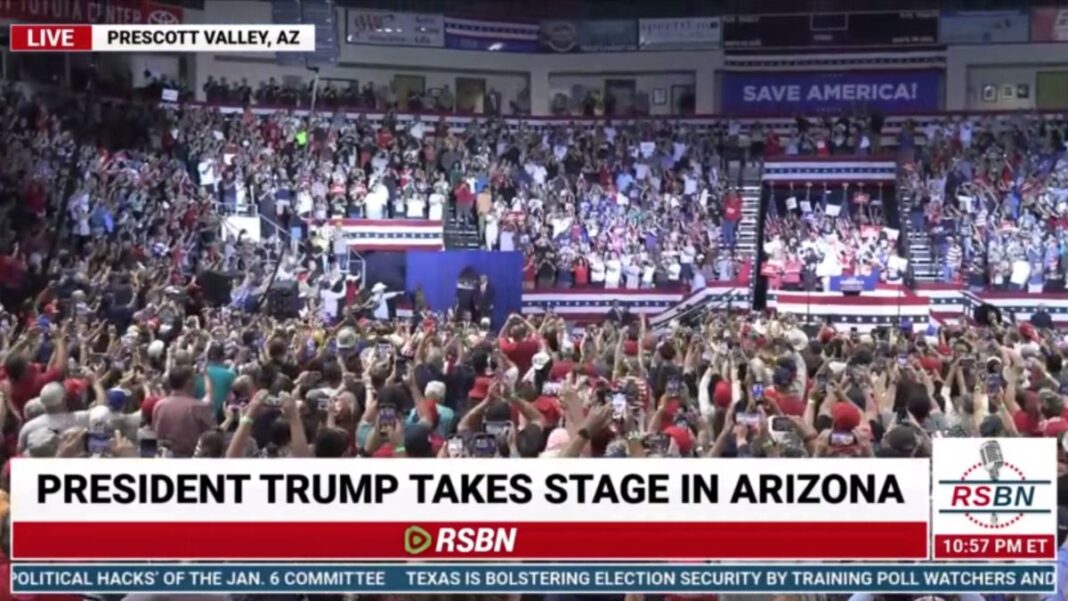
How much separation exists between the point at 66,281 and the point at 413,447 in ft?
49.2

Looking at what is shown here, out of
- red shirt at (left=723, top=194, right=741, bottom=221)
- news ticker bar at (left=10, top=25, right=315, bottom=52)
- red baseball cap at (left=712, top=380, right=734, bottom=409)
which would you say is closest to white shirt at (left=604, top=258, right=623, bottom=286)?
red shirt at (left=723, top=194, right=741, bottom=221)

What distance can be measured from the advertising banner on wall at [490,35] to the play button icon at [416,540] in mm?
33711

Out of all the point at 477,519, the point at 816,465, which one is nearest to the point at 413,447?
the point at 477,519

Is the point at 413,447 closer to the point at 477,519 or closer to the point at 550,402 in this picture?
the point at 477,519

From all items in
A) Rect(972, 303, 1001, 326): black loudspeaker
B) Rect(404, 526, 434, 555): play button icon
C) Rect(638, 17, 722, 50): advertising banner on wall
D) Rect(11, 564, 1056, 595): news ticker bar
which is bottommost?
Rect(11, 564, 1056, 595): news ticker bar

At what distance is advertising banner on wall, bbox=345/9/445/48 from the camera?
39.8 m

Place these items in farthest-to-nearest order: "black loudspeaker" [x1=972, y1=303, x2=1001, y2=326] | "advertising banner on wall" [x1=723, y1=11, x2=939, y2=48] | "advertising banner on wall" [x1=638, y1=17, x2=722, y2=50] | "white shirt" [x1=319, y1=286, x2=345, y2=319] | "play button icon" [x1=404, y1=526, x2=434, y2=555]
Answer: "advertising banner on wall" [x1=638, y1=17, x2=722, y2=50] → "advertising banner on wall" [x1=723, y1=11, x2=939, y2=48] → "white shirt" [x1=319, y1=286, x2=345, y2=319] → "black loudspeaker" [x1=972, y1=303, x2=1001, y2=326] → "play button icon" [x1=404, y1=526, x2=434, y2=555]

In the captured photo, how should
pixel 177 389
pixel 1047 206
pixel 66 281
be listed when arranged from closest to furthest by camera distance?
pixel 177 389 < pixel 66 281 < pixel 1047 206

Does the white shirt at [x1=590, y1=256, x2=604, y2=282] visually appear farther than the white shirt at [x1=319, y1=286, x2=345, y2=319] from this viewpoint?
Yes

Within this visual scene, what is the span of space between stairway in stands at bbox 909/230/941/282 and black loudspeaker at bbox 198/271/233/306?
13.7 m

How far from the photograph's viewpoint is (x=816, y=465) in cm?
811

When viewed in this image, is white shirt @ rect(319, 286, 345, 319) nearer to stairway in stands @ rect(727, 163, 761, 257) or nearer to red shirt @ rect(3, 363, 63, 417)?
stairway in stands @ rect(727, 163, 761, 257)

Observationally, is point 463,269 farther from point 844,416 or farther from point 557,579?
point 557,579

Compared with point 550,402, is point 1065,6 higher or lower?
higher
